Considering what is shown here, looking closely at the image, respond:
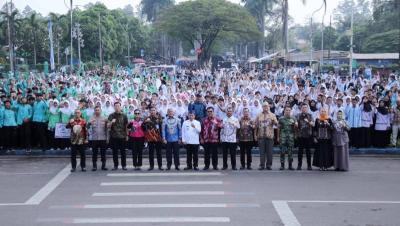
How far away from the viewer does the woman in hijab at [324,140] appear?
1644 centimetres

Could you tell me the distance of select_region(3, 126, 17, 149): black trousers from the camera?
64.2 feet

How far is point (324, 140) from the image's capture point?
1653 cm

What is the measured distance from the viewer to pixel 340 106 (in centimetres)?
1912

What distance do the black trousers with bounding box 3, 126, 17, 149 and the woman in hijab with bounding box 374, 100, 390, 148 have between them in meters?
11.0

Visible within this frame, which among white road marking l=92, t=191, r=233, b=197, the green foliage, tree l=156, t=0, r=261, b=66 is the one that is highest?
tree l=156, t=0, r=261, b=66

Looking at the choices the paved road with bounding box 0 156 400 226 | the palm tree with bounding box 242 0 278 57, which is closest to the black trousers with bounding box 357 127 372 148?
the paved road with bounding box 0 156 400 226

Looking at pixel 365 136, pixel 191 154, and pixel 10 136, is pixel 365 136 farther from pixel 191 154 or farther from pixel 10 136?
pixel 10 136

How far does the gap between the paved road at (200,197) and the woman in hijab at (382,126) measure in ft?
7.86

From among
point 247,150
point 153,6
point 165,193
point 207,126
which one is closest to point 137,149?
point 207,126

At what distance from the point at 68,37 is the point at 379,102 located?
66.8 m

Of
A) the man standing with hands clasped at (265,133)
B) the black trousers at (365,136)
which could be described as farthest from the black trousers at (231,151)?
the black trousers at (365,136)

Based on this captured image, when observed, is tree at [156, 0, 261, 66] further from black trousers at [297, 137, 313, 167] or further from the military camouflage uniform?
the military camouflage uniform

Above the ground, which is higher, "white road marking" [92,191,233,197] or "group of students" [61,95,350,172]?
"group of students" [61,95,350,172]

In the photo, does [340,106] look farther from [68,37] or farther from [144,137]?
[68,37]
